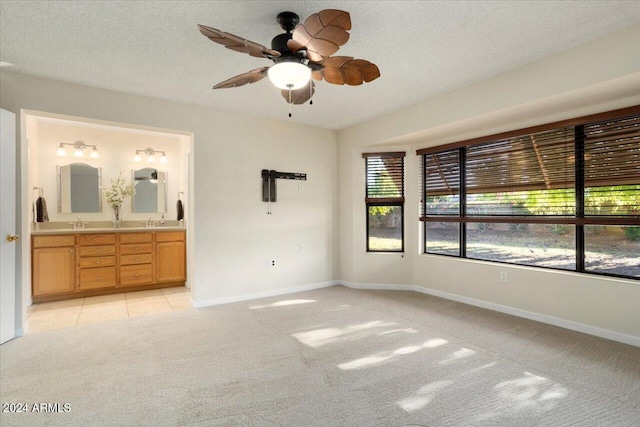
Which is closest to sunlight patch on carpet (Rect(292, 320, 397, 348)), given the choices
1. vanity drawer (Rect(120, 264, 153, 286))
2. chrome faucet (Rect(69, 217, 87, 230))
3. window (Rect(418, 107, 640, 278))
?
window (Rect(418, 107, 640, 278))

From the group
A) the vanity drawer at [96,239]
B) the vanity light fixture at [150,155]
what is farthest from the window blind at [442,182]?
the vanity drawer at [96,239]

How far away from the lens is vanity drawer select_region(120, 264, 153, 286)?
16.3ft

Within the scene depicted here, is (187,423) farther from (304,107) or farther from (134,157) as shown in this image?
(134,157)

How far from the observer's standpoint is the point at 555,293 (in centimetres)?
343

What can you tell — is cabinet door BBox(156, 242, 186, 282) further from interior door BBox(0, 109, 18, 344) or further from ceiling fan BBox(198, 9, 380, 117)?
ceiling fan BBox(198, 9, 380, 117)

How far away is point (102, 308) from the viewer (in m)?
4.25

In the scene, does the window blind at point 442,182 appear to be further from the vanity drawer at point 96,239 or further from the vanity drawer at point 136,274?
the vanity drawer at point 96,239

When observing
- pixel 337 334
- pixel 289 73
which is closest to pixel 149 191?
pixel 337 334

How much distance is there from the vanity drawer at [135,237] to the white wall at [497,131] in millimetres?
3058

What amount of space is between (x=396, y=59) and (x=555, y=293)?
113 inches

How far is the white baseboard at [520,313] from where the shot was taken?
9.82ft

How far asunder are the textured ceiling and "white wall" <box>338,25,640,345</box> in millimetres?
195

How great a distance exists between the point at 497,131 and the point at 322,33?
300 cm

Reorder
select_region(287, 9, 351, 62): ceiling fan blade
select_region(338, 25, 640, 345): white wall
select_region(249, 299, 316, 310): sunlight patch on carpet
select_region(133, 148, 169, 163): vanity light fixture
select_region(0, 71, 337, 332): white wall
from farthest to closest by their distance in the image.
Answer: select_region(133, 148, 169, 163): vanity light fixture
select_region(249, 299, 316, 310): sunlight patch on carpet
select_region(0, 71, 337, 332): white wall
select_region(338, 25, 640, 345): white wall
select_region(287, 9, 351, 62): ceiling fan blade
